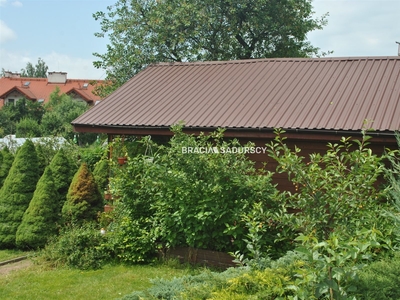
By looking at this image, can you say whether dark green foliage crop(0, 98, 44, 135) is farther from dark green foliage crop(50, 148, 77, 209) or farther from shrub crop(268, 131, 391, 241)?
shrub crop(268, 131, 391, 241)

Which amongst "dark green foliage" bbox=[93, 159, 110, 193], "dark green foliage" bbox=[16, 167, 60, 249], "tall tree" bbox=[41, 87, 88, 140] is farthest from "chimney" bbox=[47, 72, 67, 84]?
"dark green foliage" bbox=[16, 167, 60, 249]

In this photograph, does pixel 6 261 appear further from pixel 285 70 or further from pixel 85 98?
pixel 85 98

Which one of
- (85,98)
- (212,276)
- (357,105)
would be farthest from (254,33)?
(85,98)

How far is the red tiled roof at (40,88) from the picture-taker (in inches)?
2282

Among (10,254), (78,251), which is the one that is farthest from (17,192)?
(78,251)

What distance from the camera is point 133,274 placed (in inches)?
322

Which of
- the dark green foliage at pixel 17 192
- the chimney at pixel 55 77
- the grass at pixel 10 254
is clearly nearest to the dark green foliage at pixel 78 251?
the grass at pixel 10 254

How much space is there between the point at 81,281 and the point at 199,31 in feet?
58.1

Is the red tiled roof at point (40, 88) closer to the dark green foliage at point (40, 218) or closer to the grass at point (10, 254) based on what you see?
the dark green foliage at point (40, 218)

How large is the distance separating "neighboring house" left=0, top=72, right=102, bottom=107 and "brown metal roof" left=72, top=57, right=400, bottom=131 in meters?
46.0

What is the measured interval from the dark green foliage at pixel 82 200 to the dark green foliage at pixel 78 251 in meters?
1.44

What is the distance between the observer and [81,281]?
7.91m

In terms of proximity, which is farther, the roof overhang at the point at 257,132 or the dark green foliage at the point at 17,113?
the dark green foliage at the point at 17,113

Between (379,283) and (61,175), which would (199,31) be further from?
(379,283)
